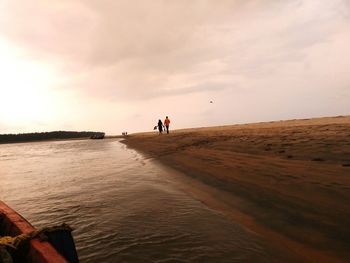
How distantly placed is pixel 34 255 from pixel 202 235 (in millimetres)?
2997

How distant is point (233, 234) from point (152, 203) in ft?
9.14

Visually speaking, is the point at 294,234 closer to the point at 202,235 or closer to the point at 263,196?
the point at 202,235

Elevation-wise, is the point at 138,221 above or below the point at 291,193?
below

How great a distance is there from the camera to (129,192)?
29.7ft

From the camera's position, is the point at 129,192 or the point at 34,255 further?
the point at 129,192

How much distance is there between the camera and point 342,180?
23.2 ft

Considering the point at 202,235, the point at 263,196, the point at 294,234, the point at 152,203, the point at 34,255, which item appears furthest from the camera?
the point at 152,203

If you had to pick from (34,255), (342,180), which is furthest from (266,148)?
(34,255)

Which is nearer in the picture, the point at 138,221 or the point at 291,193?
the point at 138,221

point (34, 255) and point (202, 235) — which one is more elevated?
point (34, 255)

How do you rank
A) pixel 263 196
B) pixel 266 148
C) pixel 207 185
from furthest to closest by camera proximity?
pixel 266 148 < pixel 207 185 < pixel 263 196

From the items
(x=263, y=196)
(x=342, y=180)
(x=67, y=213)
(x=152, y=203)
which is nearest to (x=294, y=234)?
(x=263, y=196)

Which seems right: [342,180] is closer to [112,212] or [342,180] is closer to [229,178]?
[229,178]

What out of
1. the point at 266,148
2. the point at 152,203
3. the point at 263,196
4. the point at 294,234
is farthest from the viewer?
the point at 266,148
